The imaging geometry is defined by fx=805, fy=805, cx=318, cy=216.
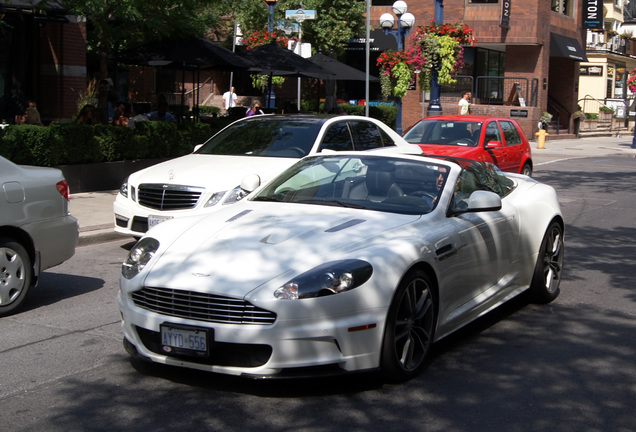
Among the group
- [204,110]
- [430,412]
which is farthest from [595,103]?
[430,412]

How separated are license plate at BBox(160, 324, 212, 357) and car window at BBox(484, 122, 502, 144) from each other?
1149cm

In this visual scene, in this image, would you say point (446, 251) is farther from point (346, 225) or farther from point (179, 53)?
point (179, 53)

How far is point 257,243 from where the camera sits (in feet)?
17.3

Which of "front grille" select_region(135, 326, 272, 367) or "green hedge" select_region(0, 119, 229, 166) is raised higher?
"green hedge" select_region(0, 119, 229, 166)

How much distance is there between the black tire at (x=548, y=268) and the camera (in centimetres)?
741

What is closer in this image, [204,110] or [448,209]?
[448,209]

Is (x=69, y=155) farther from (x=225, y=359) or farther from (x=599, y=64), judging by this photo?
(x=599, y=64)

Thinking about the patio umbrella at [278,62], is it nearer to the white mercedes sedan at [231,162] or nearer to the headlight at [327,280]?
the white mercedes sedan at [231,162]

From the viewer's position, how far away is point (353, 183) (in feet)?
20.9

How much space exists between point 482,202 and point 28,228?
3969 millimetres

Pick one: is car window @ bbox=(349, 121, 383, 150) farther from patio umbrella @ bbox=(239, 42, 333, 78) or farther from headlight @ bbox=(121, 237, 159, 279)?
patio umbrella @ bbox=(239, 42, 333, 78)

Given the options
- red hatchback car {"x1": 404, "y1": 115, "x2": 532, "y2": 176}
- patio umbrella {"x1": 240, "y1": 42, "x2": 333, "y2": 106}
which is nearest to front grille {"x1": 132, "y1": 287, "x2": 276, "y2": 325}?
red hatchback car {"x1": 404, "y1": 115, "x2": 532, "y2": 176}

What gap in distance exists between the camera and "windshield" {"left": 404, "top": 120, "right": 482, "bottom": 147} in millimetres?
15492

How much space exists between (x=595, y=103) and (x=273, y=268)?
5267cm
